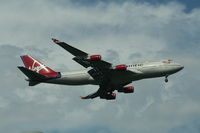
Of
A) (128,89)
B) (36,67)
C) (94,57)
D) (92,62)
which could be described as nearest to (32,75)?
(36,67)

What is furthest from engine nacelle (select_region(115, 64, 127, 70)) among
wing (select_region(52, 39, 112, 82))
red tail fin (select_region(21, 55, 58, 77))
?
red tail fin (select_region(21, 55, 58, 77))

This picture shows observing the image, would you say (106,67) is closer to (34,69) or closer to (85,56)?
(85,56)

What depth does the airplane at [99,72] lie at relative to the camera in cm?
11619

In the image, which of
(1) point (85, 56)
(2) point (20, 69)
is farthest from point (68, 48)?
(2) point (20, 69)

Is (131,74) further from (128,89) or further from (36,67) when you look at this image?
(36,67)

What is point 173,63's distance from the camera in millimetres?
118250

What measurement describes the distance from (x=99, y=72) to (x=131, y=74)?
7.13 meters

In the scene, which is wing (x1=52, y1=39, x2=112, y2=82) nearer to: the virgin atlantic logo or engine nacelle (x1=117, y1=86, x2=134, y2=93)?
engine nacelle (x1=117, y1=86, x2=134, y2=93)

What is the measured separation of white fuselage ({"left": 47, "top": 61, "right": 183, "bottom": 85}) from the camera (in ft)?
382

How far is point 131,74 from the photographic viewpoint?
118m

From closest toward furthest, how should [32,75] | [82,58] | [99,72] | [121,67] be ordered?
1. [82,58]
2. [121,67]
3. [99,72]
4. [32,75]

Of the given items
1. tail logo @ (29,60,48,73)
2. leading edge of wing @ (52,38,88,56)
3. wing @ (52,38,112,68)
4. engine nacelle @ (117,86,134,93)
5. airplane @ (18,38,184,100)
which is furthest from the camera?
engine nacelle @ (117,86,134,93)

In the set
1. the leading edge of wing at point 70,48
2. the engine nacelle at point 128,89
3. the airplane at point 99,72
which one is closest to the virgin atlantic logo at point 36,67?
the airplane at point 99,72

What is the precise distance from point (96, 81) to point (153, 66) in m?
13.9
